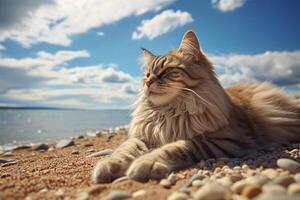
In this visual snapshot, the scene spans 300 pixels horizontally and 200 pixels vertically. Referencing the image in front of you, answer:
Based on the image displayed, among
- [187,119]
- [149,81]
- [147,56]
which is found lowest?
[187,119]

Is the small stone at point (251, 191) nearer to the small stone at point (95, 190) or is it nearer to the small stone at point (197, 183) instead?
the small stone at point (197, 183)

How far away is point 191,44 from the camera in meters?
4.12

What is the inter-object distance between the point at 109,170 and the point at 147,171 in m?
0.41

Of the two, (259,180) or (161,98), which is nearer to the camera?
(259,180)

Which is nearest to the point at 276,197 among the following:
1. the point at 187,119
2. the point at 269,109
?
the point at 187,119

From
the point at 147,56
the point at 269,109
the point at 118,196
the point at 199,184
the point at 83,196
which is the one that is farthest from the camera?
the point at 269,109

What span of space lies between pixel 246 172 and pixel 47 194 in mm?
1795

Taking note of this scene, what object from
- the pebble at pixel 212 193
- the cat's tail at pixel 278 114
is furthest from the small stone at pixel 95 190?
the cat's tail at pixel 278 114

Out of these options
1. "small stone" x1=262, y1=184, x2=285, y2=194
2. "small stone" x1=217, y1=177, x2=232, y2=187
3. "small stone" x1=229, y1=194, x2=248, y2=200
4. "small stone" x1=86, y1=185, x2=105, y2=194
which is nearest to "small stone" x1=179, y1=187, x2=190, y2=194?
"small stone" x1=217, y1=177, x2=232, y2=187

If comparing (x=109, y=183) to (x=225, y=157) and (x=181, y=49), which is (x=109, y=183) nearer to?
(x=225, y=157)

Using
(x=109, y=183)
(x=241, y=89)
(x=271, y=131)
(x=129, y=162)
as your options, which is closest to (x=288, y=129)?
(x=271, y=131)

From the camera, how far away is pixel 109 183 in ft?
10.3

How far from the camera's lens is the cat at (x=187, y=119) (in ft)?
11.9

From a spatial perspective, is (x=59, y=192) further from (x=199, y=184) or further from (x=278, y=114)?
(x=278, y=114)
